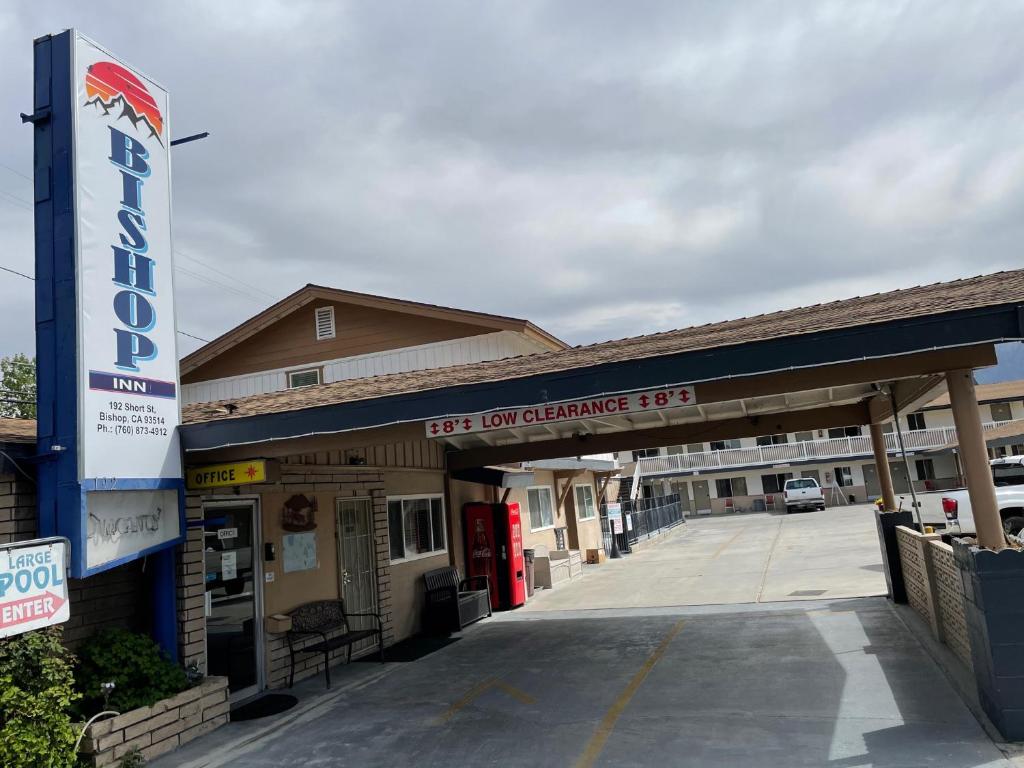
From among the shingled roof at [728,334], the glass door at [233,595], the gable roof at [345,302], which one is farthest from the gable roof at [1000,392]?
the glass door at [233,595]

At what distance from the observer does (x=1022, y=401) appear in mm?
42469

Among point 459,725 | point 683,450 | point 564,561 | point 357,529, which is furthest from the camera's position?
point 683,450

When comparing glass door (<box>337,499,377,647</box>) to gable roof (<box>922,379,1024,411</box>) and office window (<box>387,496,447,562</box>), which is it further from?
gable roof (<box>922,379,1024,411</box>)

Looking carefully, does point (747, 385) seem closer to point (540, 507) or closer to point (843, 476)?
point (540, 507)

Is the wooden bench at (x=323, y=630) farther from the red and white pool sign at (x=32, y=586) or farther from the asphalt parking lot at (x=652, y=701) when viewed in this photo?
the red and white pool sign at (x=32, y=586)

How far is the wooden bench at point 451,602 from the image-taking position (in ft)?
41.0

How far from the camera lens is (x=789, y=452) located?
42781 mm

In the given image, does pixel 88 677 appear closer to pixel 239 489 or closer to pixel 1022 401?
pixel 239 489

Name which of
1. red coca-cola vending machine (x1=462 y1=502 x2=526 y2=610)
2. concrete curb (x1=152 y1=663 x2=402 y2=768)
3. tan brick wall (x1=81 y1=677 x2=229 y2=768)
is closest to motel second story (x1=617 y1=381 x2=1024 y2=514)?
red coca-cola vending machine (x1=462 y1=502 x2=526 y2=610)

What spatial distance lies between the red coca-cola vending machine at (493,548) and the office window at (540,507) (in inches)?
165

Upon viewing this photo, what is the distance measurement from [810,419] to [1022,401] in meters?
38.9

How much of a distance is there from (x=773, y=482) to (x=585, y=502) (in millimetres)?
24816

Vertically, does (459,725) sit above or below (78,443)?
below

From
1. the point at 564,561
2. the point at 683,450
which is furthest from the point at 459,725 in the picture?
the point at 683,450
